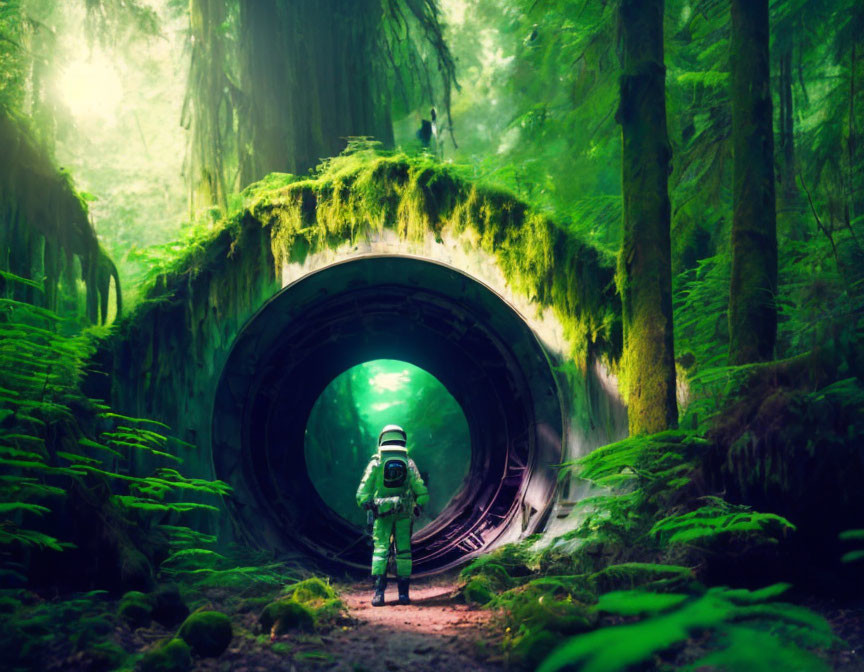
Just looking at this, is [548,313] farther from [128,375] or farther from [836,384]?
[128,375]

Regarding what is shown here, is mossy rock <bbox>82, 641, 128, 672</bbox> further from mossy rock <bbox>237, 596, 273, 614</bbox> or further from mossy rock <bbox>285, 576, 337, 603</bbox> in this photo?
mossy rock <bbox>285, 576, 337, 603</bbox>

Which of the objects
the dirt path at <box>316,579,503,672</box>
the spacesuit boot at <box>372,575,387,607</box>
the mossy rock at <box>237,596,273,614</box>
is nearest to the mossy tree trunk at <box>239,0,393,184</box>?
the spacesuit boot at <box>372,575,387,607</box>

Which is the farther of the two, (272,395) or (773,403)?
(272,395)

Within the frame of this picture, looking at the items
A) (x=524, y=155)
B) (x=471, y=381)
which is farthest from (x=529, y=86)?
(x=471, y=381)

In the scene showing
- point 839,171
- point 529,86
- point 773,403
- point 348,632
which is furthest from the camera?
point 529,86

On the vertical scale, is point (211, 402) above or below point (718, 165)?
below

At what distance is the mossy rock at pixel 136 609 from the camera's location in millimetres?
4133

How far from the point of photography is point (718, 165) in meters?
7.26

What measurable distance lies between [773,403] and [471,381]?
235 inches

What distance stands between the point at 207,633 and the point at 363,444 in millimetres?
19426

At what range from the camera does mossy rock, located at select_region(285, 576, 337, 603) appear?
18.8 feet

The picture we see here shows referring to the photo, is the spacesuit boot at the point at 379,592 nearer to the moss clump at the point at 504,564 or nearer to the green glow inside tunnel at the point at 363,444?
the moss clump at the point at 504,564

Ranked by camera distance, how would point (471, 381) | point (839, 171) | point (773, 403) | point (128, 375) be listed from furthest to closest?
1. point (471, 381)
2. point (128, 375)
3. point (839, 171)
4. point (773, 403)

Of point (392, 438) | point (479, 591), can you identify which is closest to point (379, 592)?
point (479, 591)
